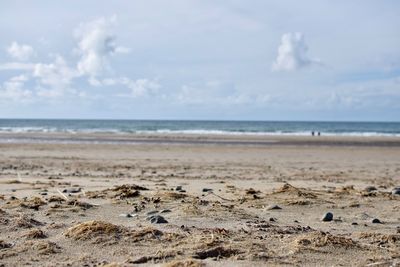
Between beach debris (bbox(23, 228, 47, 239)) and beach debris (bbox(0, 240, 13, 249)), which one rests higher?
beach debris (bbox(23, 228, 47, 239))

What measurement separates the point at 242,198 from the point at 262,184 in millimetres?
3818

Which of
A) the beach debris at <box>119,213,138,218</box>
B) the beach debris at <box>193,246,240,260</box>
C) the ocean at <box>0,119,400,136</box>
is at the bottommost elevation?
the beach debris at <box>119,213,138,218</box>

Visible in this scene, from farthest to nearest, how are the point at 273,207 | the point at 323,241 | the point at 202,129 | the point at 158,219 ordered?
the point at 202,129, the point at 273,207, the point at 158,219, the point at 323,241

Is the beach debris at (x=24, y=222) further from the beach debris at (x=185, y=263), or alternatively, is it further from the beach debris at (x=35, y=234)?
the beach debris at (x=185, y=263)

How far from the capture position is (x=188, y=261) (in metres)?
5.11

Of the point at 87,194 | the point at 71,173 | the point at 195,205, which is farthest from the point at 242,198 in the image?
the point at 71,173

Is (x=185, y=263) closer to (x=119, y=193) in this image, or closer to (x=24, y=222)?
(x=24, y=222)

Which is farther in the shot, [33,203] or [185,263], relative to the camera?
[33,203]

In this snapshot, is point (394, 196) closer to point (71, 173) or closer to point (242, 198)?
point (242, 198)

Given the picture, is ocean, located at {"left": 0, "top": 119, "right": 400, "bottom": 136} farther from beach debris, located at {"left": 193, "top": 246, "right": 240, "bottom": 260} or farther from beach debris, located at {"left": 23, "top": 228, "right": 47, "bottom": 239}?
beach debris, located at {"left": 193, "top": 246, "right": 240, "bottom": 260}

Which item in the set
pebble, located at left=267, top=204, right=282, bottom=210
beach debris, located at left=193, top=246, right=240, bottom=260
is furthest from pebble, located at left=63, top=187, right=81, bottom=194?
beach debris, located at left=193, top=246, right=240, bottom=260

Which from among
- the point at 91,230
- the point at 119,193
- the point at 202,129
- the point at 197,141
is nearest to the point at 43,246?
the point at 91,230

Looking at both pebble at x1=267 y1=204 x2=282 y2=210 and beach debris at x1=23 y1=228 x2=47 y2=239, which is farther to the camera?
pebble at x1=267 y1=204 x2=282 y2=210

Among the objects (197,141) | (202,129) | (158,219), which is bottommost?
(197,141)
